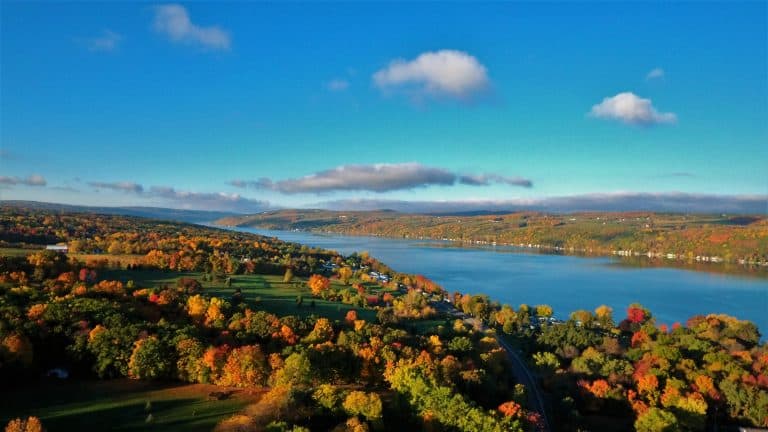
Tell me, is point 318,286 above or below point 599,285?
above

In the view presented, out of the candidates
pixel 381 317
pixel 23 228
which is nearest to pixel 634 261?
pixel 381 317

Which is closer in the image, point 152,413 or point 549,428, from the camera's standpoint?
point 152,413

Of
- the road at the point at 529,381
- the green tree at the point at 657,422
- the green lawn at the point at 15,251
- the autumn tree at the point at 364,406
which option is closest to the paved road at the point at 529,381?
the road at the point at 529,381

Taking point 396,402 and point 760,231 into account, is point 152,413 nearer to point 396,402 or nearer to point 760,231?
point 396,402

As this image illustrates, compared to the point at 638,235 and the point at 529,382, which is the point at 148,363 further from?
the point at 638,235

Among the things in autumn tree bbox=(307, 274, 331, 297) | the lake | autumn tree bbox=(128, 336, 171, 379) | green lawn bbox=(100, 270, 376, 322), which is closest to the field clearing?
green lawn bbox=(100, 270, 376, 322)

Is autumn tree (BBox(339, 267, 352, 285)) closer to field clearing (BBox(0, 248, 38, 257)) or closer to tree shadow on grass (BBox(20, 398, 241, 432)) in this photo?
field clearing (BBox(0, 248, 38, 257))

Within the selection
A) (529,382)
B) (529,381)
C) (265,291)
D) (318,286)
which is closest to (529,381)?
(529,381)
